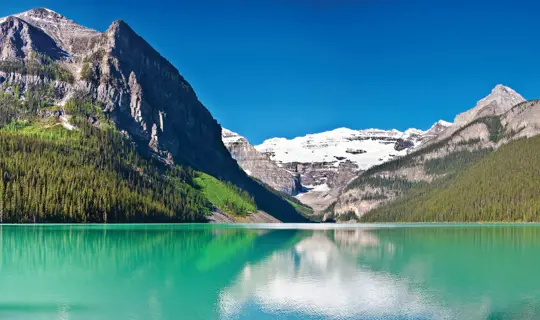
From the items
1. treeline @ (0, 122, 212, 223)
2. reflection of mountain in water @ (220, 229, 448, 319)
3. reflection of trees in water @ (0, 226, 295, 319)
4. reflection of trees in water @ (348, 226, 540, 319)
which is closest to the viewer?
reflection of mountain in water @ (220, 229, 448, 319)

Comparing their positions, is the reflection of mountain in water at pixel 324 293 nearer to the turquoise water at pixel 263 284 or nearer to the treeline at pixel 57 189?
the turquoise water at pixel 263 284

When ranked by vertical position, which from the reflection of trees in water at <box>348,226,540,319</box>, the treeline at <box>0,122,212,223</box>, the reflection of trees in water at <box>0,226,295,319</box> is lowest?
the reflection of trees in water at <box>0,226,295,319</box>

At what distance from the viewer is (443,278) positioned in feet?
153

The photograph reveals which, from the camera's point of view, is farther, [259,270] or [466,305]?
[259,270]

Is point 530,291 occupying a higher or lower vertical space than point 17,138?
lower

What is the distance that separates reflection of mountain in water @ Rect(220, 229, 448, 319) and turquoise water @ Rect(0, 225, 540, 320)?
0.07m

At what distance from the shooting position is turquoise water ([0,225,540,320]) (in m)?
32.7

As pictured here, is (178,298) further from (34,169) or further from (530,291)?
(34,169)

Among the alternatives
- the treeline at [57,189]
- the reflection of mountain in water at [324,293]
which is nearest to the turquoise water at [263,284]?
the reflection of mountain in water at [324,293]

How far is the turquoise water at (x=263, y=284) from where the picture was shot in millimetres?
32688

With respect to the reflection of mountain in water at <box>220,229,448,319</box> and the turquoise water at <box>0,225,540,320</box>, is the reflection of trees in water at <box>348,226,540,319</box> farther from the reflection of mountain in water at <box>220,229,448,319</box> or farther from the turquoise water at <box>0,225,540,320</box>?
the reflection of mountain in water at <box>220,229,448,319</box>

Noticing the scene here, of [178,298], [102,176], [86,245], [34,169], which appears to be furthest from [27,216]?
[178,298]

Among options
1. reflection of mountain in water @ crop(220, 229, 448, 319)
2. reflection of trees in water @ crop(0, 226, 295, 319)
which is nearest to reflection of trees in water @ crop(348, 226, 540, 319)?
reflection of mountain in water @ crop(220, 229, 448, 319)

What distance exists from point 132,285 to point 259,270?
531 inches
